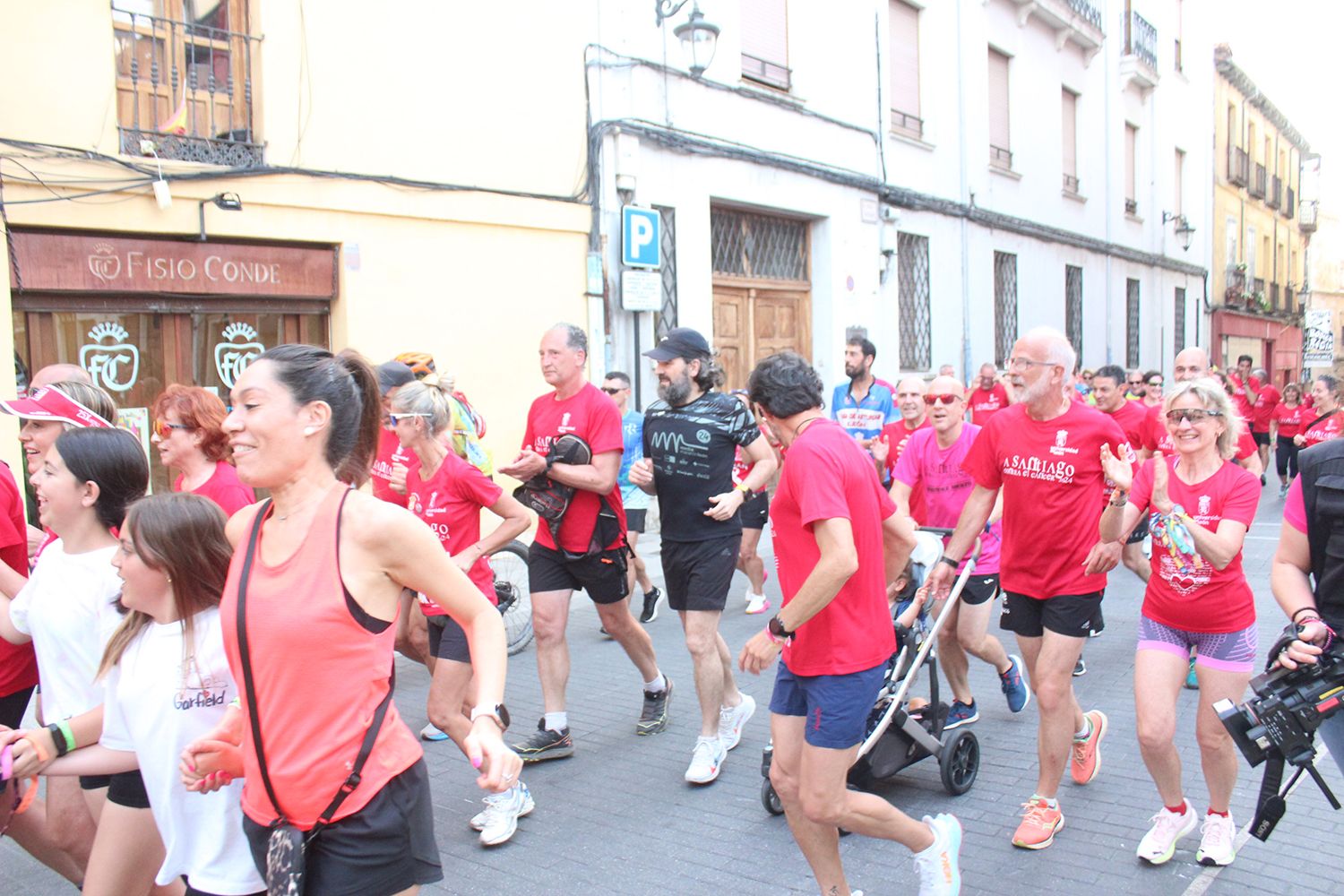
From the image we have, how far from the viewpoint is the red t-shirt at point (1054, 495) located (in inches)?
168

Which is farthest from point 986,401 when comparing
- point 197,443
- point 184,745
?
point 184,745

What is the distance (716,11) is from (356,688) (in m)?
11.9

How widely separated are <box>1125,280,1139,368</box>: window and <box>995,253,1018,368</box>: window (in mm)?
6462

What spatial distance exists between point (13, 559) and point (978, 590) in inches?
161

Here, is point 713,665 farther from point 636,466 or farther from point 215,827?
point 215,827

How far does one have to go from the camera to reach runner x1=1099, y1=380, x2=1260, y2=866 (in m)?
3.88

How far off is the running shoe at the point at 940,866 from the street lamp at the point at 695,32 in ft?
30.1

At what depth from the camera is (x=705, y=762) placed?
193 inches

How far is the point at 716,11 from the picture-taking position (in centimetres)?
1265

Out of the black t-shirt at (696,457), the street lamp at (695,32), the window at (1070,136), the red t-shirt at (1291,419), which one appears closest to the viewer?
the black t-shirt at (696,457)

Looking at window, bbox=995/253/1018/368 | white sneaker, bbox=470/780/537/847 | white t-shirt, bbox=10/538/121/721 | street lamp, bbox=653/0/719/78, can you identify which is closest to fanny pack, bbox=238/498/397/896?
white t-shirt, bbox=10/538/121/721

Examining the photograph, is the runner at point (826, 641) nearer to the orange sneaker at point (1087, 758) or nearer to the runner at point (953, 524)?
the orange sneaker at point (1087, 758)

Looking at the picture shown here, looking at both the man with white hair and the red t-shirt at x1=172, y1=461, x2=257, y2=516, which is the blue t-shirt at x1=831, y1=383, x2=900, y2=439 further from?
the red t-shirt at x1=172, y1=461, x2=257, y2=516

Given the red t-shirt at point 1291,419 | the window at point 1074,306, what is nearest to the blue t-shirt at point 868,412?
the red t-shirt at point 1291,419
